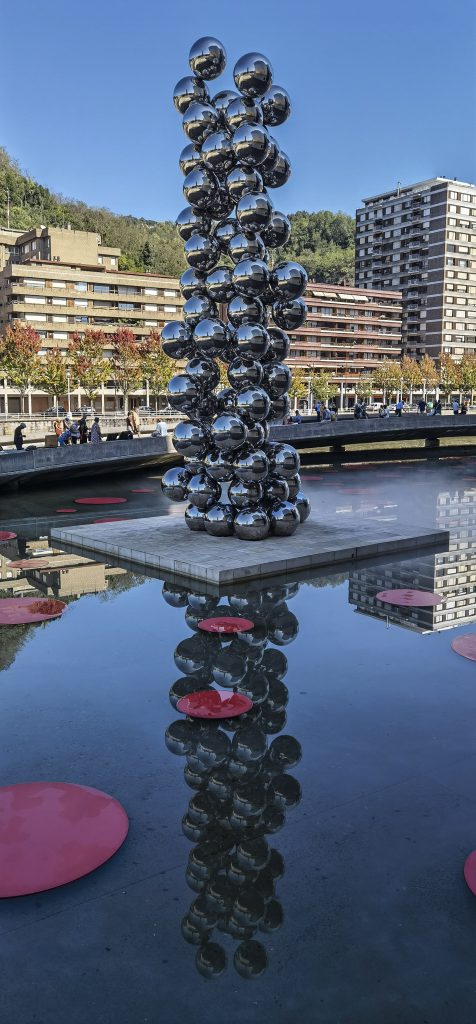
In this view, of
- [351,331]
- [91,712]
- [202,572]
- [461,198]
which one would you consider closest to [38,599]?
[202,572]

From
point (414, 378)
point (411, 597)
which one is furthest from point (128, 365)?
point (411, 597)

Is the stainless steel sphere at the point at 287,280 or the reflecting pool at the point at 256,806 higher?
the stainless steel sphere at the point at 287,280

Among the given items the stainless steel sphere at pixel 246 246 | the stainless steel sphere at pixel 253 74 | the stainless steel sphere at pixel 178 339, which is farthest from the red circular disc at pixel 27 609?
the stainless steel sphere at pixel 253 74

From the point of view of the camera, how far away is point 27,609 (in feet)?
29.0

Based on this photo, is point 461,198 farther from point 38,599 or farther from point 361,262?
point 38,599

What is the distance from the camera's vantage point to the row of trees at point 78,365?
62438mm

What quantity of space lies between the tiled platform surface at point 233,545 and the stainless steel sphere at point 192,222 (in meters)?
4.70

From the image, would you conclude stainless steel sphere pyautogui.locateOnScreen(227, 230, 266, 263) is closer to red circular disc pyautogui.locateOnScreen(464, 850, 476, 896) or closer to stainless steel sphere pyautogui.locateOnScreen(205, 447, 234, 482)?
stainless steel sphere pyautogui.locateOnScreen(205, 447, 234, 482)

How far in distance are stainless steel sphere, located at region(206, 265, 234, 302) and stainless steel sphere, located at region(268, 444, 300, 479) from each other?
7.86ft

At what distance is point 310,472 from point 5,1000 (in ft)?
75.1

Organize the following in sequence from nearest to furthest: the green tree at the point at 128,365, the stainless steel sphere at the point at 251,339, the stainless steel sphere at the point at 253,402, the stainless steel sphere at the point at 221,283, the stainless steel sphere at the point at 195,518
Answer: the stainless steel sphere at the point at 251,339 < the stainless steel sphere at the point at 253,402 < the stainless steel sphere at the point at 221,283 < the stainless steel sphere at the point at 195,518 < the green tree at the point at 128,365

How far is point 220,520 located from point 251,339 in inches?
110

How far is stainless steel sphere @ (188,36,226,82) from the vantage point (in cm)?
1106

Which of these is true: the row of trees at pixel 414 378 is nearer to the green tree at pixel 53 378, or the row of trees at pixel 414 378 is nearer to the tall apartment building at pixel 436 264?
the tall apartment building at pixel 436 264
